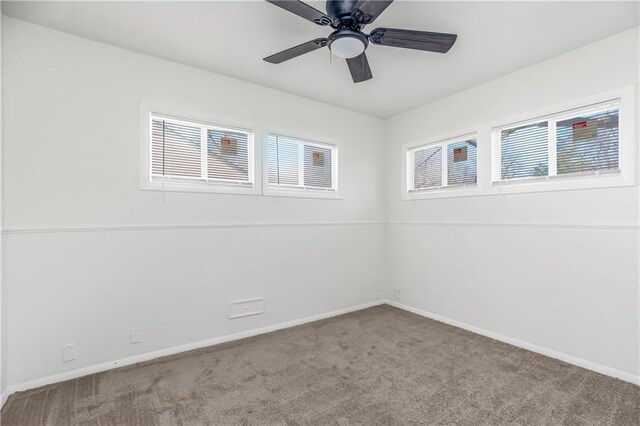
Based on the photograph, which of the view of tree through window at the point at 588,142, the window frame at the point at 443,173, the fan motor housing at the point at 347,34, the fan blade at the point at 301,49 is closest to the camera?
the fan motor housing at the point at 347,34

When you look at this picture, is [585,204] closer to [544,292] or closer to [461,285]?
[544,292]

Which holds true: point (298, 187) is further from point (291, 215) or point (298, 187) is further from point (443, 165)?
point (443, 165)

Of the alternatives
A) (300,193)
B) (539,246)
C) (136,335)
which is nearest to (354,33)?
(300,193)

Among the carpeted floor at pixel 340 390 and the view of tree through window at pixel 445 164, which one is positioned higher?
the view of tree through window at pixel 445 164

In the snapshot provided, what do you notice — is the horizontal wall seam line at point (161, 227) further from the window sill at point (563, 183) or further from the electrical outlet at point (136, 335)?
the window sill at point (563, 183)

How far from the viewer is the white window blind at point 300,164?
3.44 metres

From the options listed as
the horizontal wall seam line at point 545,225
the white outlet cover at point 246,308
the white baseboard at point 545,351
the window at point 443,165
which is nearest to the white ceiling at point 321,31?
the window at point 443,165

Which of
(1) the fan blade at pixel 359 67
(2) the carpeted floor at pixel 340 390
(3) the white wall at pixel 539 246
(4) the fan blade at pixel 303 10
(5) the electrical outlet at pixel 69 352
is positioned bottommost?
(2) the carpeted floor at pixel 340 390

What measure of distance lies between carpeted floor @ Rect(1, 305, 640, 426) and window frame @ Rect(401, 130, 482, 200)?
1555 mm

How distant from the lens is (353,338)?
3.14 meters

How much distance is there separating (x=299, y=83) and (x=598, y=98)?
101 inches

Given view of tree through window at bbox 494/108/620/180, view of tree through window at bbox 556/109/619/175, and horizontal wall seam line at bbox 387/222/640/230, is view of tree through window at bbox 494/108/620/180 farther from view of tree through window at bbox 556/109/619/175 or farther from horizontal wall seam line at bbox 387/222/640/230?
horizontal wall seam line at bbox 387/222/640/230

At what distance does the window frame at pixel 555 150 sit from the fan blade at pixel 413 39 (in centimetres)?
139

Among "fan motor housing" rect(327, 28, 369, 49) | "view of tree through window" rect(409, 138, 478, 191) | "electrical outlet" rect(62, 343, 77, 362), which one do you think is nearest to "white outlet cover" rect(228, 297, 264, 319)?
"electrical outlet" rect(62, 343, 77, 362)
